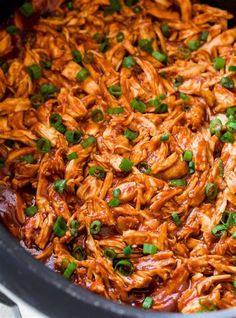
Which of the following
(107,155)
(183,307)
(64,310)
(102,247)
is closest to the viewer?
(64,310)

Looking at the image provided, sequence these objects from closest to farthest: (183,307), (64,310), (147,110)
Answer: (64,310), (183,307), (147,110)

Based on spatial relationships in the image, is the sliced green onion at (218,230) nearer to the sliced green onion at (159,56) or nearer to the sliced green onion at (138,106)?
the sliced green onion at (138,106)

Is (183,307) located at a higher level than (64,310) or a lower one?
lower

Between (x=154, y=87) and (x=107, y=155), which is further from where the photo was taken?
(x=154, y=87)

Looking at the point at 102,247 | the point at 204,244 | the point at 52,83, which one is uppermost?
the point at 52,83

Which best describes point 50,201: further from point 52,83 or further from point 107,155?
point 52,83

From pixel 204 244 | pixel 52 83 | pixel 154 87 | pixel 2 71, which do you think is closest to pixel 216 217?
pixel 204 244

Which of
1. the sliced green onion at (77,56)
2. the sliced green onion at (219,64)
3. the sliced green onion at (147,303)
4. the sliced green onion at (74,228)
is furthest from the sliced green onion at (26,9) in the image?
the sliced green onion at (147,303)
